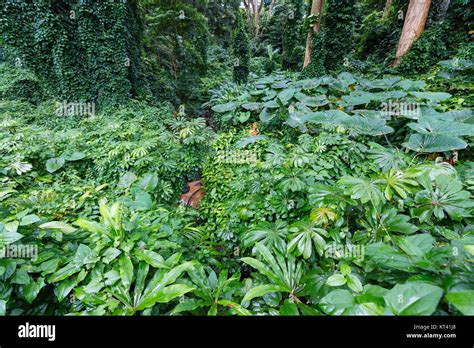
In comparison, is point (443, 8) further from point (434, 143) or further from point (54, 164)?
point (54, 164)

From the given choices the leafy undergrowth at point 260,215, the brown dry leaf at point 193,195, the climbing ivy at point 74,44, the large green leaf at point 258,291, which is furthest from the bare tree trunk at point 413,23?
the climbing ivy at point 74,44

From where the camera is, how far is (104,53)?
6.93 meters

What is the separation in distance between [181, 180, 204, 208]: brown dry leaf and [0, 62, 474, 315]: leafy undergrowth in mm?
522

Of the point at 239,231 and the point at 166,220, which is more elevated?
the point at 166,220

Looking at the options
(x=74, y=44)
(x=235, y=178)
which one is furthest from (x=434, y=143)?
(x=74, y=44)

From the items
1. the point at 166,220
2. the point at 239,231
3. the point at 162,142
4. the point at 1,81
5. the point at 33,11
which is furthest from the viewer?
the point at 1,81

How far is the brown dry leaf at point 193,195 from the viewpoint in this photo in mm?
4121

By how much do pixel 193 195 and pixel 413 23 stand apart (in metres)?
7.28

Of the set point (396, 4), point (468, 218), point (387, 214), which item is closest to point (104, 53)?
point (387, 214)

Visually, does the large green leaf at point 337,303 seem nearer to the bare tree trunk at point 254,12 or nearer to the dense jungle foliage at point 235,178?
the dense jungle foliage at point 235,178

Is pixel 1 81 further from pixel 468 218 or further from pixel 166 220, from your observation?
pixel 468 218

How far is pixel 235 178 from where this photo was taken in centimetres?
342

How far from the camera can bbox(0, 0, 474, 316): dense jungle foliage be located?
1.29 metres

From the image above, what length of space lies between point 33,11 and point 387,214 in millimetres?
9935
